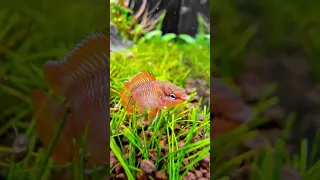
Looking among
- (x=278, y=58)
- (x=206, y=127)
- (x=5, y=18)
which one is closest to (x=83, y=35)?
(x=5, y=18)

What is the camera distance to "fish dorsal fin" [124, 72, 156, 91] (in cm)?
117

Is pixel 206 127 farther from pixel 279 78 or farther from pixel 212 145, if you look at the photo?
pixel 279 78

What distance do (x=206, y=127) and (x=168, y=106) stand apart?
0.14 metres

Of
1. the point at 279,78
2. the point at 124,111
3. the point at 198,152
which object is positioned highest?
the point at 279,78

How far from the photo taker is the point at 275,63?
1168 millimetres

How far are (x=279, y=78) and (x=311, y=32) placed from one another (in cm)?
18

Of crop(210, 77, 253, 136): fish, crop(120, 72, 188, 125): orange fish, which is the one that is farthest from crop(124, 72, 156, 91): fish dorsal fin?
crop(210, 77, 253, 136): fish

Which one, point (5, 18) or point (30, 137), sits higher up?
point (5, 18)

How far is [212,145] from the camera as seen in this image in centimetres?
116

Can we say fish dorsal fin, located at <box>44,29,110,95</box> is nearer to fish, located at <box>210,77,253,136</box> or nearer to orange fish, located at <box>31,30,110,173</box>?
orange fish, located at <box>31,30,110,173</box>

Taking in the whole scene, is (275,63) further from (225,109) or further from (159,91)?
(159,91)

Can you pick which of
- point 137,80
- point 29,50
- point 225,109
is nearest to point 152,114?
point 137,80

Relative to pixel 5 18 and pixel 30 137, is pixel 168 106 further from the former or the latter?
pixel 5 18

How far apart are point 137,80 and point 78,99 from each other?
211 mm
